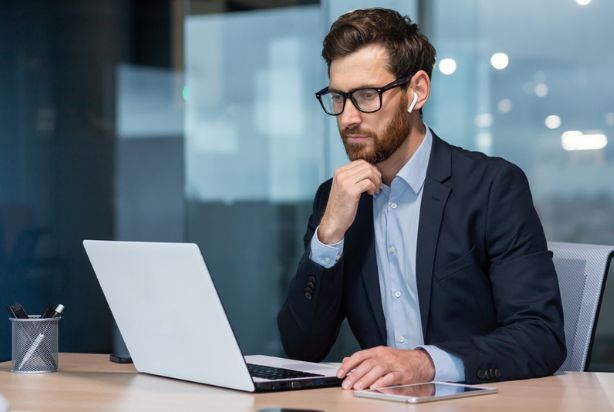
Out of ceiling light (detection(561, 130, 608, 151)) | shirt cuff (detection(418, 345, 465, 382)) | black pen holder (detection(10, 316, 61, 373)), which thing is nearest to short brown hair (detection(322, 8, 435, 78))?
shirt cuff (detection(418, 345, 465, 382))

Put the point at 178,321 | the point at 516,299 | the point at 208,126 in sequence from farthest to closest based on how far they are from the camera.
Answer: the point at 208,126 → the point at 516,299 → the point at 178,321

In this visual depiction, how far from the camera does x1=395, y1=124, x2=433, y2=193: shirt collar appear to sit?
7.84 ft

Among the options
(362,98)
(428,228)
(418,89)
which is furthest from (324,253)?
(418,89)

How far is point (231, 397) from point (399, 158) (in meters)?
0.86

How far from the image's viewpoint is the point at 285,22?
5.25 metres

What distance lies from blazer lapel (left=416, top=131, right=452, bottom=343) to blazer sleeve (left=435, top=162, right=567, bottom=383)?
0.36 ft

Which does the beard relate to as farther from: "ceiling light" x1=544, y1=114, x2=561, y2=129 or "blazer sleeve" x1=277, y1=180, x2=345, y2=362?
"ceiling light" x1=544, y1=114, x2=561, y2=129

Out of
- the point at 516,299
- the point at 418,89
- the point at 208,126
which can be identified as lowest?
the point at 516,299

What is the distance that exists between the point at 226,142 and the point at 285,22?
689mm

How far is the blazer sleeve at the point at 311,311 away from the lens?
2.30m

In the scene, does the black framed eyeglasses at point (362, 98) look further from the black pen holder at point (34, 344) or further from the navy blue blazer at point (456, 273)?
the black pen holder at point (34, 344)

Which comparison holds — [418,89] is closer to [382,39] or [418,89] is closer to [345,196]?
[382,39]

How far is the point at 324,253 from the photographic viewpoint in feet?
7.52

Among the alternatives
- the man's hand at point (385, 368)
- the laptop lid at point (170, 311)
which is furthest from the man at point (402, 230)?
the laptop lid at point (170, 311)
